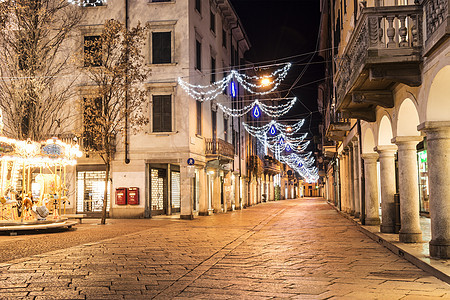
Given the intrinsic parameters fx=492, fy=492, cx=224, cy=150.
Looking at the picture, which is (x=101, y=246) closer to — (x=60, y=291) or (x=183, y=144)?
(x=60, y=291)

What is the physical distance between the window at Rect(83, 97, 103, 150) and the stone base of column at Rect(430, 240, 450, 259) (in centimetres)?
1622

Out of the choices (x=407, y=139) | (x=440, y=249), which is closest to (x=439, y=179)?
(x=440, y=249)

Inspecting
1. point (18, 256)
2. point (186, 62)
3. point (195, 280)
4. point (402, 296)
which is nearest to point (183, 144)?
point (186, 62)

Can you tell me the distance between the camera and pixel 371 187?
16.7 metres

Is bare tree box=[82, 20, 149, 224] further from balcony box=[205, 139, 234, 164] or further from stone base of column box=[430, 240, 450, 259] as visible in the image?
stone base of column box=[430, 240, 450, 259]

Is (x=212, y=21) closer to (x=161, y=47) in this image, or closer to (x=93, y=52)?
(x=161, y=47)

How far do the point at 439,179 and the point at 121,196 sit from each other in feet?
60.6

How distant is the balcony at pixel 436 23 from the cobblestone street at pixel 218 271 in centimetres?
368

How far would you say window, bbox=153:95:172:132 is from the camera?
25.0m

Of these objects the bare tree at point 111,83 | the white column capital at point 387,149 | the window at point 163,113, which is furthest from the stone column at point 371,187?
the window at point 163,113

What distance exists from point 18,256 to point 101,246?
85.8 inches

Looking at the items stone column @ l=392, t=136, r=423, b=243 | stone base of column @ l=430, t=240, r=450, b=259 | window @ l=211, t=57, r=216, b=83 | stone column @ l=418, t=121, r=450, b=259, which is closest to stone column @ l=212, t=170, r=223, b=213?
window @ l=211, t=57, r=216, b=83

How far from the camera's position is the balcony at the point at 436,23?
7236 mm

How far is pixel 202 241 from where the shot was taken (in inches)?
535
